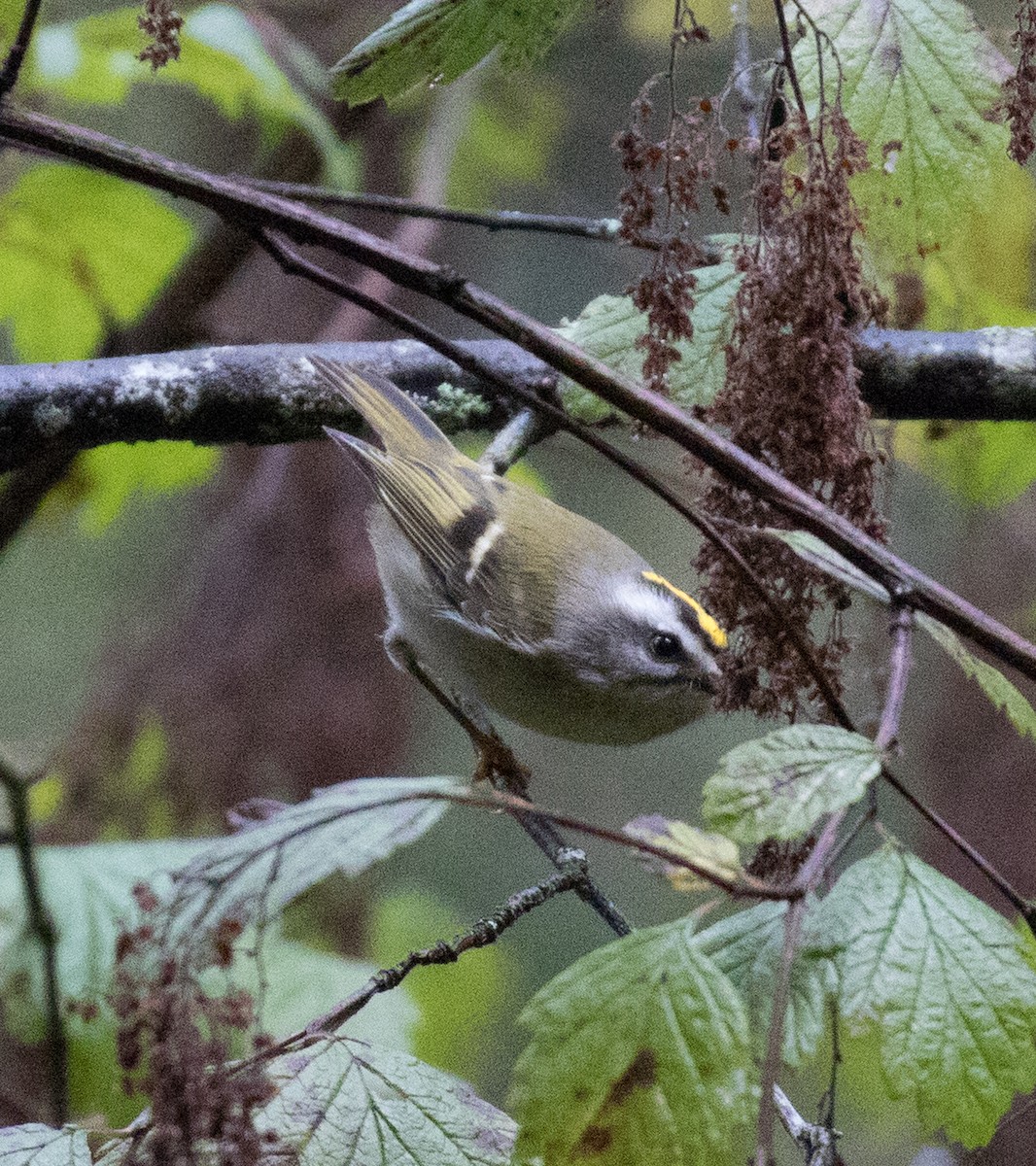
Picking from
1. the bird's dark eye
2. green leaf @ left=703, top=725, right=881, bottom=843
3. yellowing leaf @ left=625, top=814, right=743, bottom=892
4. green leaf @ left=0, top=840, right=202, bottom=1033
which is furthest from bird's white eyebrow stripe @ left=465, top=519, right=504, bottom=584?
green leaf @ left=703, top=725, right=881, bottom=843

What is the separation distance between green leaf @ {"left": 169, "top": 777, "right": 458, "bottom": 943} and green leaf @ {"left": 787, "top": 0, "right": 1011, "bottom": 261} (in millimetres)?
910

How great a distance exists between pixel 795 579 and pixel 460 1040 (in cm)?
344

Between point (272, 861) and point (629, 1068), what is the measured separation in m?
0.29

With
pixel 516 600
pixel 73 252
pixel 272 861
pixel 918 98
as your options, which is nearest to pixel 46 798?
pixel 73 252

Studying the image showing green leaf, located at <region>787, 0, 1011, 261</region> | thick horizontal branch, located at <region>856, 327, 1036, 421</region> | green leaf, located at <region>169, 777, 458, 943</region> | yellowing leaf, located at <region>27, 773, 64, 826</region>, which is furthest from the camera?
yellowing leaf, located at <region>27, 773, 64, 826</region>

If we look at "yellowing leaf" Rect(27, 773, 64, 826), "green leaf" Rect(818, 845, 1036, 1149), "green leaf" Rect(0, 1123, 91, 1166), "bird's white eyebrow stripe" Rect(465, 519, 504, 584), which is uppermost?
"yellowing leaf" Rect(27, 773, 64, 826)

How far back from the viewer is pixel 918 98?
142cm

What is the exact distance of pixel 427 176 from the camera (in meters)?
3.50

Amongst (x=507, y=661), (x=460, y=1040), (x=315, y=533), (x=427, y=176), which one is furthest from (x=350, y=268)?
(x=460, y=1040)

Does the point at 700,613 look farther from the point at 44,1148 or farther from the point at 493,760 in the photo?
the point at 44,1148

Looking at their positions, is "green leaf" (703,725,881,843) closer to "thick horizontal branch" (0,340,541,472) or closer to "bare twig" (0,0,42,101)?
"bare twig" (0,0,42,101)

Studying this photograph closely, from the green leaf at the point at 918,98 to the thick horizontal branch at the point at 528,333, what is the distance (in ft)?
1.87

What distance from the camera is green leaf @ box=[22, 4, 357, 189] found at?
2.39 meters

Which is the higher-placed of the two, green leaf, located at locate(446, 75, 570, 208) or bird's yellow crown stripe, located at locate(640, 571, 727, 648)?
green leaf, located at locate(446, 75, 570, 208)
